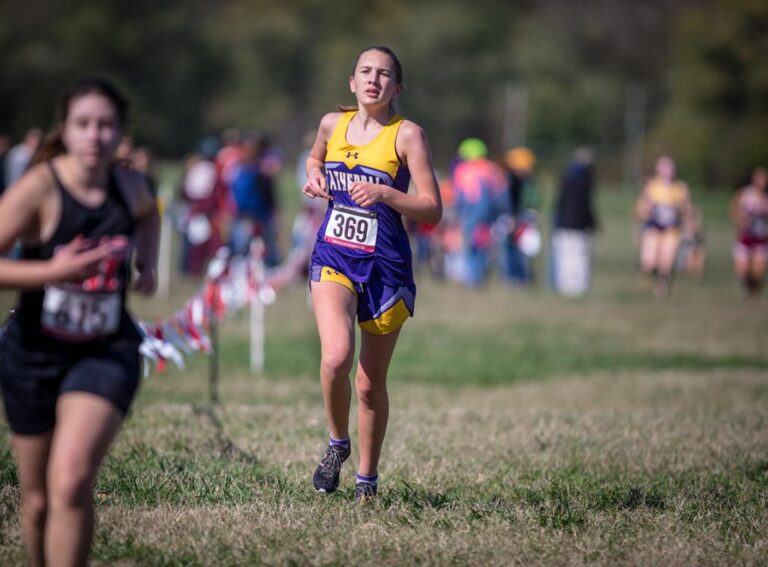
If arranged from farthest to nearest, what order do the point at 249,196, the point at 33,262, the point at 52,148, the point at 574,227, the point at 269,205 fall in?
the point at 574,227 → the point at 269,205 → the point at 249,196 → the point at 52,148 → the point at 33,262

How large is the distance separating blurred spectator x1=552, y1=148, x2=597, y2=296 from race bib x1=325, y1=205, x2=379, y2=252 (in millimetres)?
16368

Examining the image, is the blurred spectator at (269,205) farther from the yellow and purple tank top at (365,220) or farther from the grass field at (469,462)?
the yellow and purple tank top at (365,220)

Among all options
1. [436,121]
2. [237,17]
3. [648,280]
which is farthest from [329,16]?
[648,280]

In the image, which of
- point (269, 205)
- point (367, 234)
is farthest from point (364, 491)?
point (269, 205)

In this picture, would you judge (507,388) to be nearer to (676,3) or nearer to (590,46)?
(590,46)

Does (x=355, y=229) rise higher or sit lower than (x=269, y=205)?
lower

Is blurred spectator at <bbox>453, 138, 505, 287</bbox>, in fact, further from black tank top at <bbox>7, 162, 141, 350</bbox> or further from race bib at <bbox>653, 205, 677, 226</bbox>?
black tank top at <bbox>7, 162, 141, 350</bbox>

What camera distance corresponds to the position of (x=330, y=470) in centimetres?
616

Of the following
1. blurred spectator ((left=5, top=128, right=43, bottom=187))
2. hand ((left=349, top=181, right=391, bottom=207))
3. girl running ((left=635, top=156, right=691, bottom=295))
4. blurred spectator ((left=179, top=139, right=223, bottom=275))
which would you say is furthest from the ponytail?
girl running ((left=635, top=156, right=691, bottom=295))

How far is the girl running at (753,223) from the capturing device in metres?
21.0

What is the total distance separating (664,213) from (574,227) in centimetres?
171

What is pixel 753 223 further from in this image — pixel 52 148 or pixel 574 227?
pixel 52 148

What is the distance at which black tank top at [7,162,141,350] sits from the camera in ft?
14.0

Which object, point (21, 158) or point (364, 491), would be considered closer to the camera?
point (364, 491)
